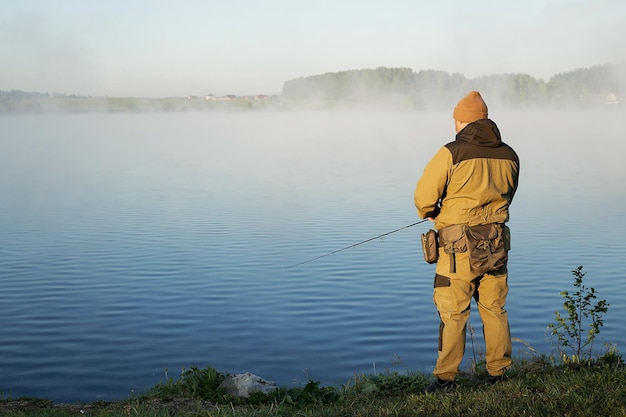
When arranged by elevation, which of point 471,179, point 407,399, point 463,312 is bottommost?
point 407,399

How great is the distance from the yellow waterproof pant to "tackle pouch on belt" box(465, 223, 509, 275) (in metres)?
0.07

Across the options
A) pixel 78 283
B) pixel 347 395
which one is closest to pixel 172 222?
pixel 78 283

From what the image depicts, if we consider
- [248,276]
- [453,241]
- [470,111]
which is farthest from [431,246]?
[248,276]

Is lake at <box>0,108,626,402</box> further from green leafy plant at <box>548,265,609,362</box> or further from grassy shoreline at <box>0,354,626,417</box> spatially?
grassy shoreline at <box>0,354,626,417</box>

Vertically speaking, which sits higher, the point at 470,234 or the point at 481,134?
the point at 481,134

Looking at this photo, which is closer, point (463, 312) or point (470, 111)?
point (463, 312)

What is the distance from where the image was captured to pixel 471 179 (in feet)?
20.9

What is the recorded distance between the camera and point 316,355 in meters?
10.3

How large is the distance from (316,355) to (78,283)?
5.58 meters

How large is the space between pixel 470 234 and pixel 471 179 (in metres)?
0.39

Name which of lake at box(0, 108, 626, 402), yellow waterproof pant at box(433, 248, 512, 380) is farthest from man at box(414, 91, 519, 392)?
lake at box(0, 108, 626, 402)

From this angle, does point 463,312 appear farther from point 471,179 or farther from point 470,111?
point 470,111

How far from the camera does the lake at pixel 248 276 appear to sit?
10125mm

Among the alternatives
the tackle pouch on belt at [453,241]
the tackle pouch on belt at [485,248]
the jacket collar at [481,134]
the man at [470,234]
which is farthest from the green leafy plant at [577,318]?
the jacket collar at [481,134]
